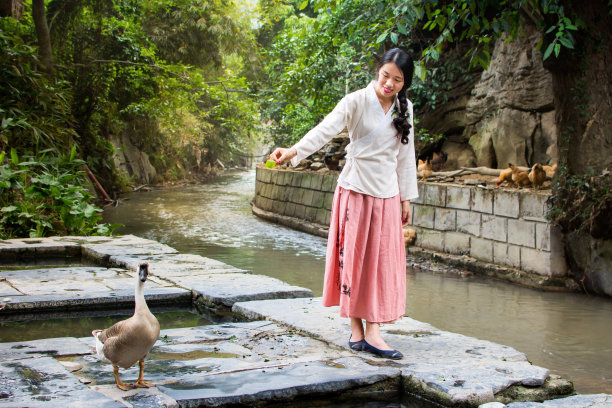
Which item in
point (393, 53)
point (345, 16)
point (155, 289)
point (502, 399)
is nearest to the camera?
point (502, 399)

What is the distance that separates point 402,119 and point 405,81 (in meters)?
0.24

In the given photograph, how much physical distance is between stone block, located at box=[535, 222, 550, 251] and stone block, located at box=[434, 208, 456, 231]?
5.67 feet

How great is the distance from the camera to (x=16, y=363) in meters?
3.13

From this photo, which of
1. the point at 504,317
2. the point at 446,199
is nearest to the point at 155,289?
the point at 504,317

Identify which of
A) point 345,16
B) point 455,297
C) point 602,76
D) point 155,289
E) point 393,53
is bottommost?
point 455,297

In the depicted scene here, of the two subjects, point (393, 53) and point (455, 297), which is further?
point (455, 297)

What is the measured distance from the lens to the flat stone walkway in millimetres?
2895

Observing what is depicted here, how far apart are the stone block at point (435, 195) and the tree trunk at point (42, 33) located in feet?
25.5

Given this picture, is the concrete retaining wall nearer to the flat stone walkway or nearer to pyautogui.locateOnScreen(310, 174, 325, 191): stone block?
pyautogui.locateOnScreen(310, 174, 325, 191): stone block

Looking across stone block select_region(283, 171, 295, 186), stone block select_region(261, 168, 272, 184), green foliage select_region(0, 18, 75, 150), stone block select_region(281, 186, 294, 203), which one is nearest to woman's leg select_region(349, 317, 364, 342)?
green foliage select_region(0, 18, 75, 150)

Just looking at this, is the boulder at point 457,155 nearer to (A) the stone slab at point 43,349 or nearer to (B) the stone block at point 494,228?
(B) the stone block at point 494,228

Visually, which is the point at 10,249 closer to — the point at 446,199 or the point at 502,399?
the point at 502,399

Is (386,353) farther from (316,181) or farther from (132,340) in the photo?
(316,181)

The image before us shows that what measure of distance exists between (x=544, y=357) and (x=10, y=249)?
5490 mm
